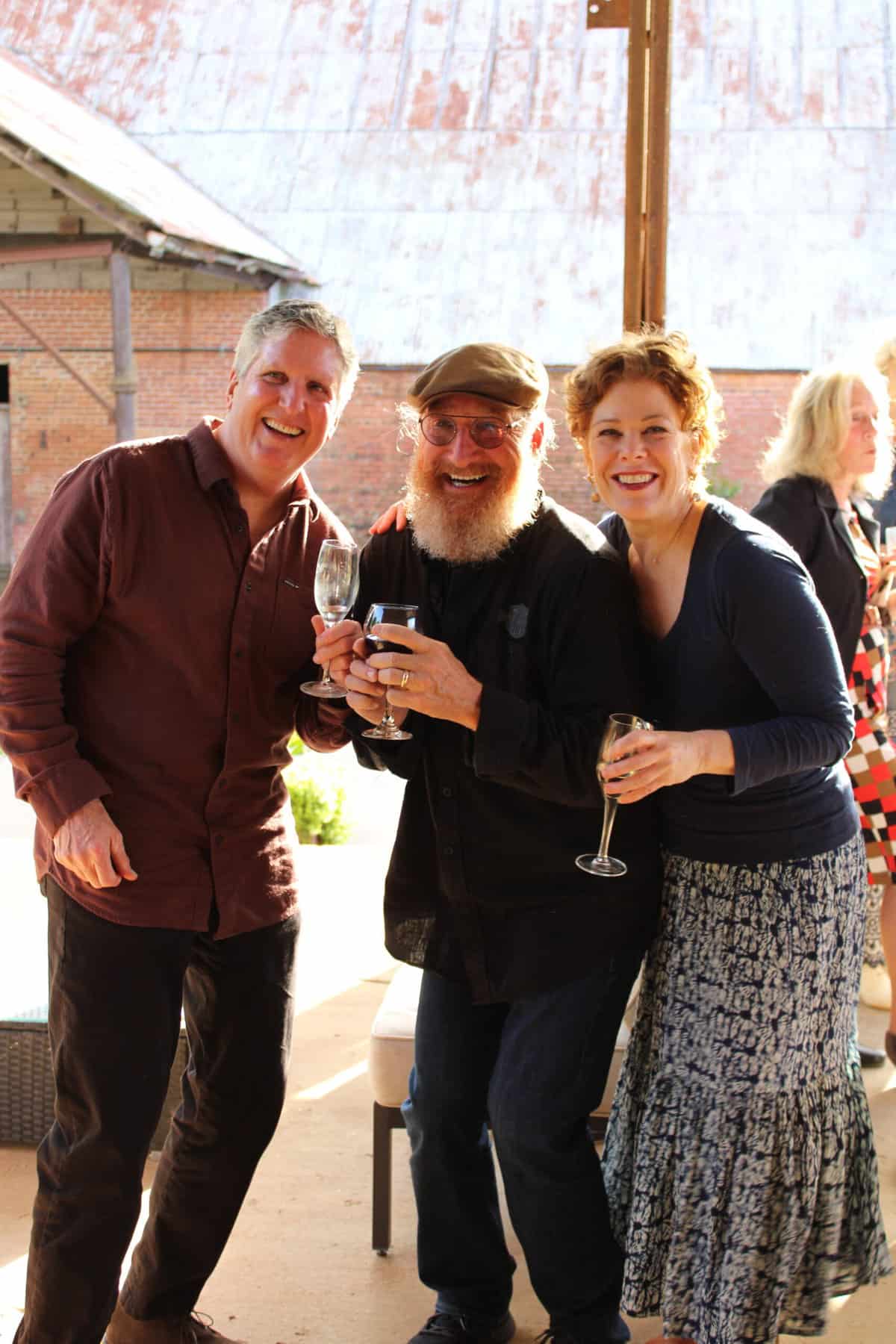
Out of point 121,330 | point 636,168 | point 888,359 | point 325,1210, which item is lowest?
point 325,1210

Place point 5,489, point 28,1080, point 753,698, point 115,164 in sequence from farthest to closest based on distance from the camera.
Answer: point 5,489 → point 115,164 → point 28,1080 → point 753,698

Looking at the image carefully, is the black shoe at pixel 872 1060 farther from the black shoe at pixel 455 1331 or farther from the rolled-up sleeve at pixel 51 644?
the rolled-up sleeve at pixel 51 644

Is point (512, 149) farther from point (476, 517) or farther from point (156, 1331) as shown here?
point (156, 1331)

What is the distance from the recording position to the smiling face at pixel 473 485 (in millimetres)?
2559

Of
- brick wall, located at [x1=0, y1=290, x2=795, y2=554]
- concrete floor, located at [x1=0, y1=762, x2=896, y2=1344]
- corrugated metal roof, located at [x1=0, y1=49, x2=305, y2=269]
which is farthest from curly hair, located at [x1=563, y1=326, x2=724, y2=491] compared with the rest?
brick wall, located at [x1=0, y1=290, x2=795, y2=554]

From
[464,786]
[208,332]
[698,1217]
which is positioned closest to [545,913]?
[464,786]

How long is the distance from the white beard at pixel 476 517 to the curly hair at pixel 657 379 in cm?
16

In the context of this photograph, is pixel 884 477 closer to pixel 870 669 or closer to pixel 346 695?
pixel 870 669

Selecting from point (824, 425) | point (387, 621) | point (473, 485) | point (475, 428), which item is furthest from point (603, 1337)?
point (824, 425)

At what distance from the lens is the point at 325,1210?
3377mm

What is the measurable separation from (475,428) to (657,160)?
174cm

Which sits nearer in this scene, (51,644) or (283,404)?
(51,644)

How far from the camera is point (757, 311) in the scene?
611 inches

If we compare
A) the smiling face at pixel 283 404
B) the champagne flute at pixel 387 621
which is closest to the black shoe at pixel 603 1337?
the champagne flute at pixel 387 621
